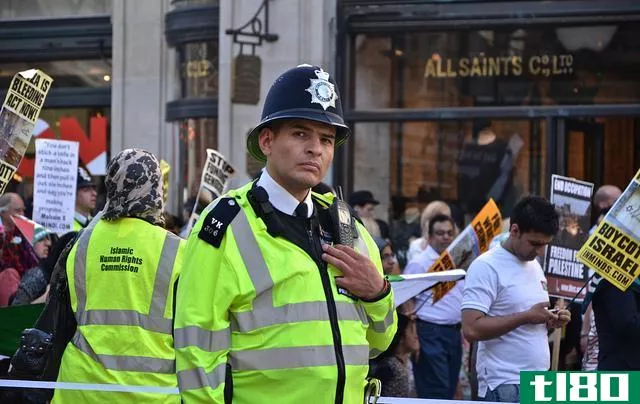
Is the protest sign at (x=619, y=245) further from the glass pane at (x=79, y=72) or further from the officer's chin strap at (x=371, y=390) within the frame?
the glass pane at (x=79, y=72)

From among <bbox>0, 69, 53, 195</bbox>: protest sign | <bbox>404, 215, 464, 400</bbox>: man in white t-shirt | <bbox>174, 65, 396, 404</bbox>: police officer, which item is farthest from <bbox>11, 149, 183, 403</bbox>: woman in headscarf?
<bbox>404, 215, 464, 400</bbox>: man in white t-shirt

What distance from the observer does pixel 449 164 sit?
51.3 feet

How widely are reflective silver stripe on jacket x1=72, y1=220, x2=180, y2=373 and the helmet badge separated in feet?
6.62

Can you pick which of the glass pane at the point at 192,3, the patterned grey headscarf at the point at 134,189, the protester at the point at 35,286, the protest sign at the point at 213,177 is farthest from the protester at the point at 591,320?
the glass pane at the point at 192,3

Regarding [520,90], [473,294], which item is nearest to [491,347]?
[473,294]

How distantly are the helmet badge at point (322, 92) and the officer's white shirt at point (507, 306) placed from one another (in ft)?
11.0

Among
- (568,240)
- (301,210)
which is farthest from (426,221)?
(301,210)

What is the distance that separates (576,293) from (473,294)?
1.00 m

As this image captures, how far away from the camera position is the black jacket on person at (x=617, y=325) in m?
7.51

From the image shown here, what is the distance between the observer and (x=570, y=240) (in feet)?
28.5

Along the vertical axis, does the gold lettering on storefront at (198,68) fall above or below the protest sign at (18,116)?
above

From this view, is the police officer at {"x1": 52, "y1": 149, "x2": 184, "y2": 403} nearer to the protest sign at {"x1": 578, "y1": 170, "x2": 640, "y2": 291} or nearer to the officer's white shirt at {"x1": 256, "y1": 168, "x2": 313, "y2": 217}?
the officer's white shirt at {"x1": 256, "y1": 168, "x2": 313, "y2": 217}

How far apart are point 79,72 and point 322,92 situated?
14.4 meters

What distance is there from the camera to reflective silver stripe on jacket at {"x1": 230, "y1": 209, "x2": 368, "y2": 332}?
425cm
